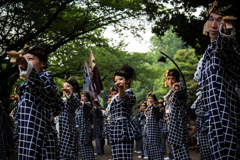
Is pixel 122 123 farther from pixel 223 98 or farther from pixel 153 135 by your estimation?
pixel 153 135

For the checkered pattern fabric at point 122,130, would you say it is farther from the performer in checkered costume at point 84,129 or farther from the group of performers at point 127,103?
the performer in checkered costume at point 84,129

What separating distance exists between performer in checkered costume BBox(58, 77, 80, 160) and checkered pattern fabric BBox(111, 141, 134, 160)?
6.11ft

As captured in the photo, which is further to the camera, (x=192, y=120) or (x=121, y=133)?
(x=192, y=120)

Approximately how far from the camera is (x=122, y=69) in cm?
Result: 544

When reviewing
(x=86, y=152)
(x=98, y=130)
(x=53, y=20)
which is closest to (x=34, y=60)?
(x=86, y=152)

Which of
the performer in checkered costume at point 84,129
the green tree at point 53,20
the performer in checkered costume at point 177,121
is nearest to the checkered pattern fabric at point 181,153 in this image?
the performer in checkered costume at point 177,121

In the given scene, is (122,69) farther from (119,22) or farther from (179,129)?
(119,22)

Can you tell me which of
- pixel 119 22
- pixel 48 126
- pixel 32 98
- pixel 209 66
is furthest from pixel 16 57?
pixel 119 22

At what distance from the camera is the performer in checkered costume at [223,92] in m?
2.93

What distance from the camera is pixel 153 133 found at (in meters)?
8.78

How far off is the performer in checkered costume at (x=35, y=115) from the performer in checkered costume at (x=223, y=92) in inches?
74.0

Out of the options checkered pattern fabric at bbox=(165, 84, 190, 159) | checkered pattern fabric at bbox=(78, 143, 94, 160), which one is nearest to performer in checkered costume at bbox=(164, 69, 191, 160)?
checkered pattern fabric at bbox=(165, 84, 190, 159)

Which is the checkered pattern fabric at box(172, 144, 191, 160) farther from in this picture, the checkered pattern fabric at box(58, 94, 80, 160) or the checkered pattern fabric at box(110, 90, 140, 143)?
the checkered pattern fabric at box(58, 94, 80, 160)

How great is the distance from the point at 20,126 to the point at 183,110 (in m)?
3.81
